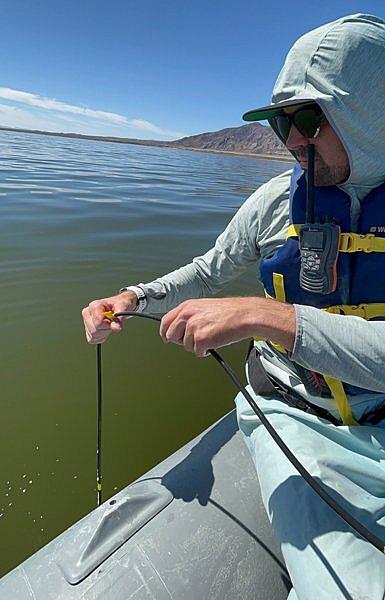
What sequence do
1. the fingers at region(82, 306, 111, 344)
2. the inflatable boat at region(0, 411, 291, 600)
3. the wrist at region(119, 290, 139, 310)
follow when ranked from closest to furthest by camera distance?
the inflatable boat at region(0, 411, 291, 600) → the fingers at region(82, 306, 111, 344) → the wrist at region(119, 290, 139, 310)

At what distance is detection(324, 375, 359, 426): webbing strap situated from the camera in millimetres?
1255

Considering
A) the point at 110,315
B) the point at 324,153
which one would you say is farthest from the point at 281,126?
the point at 110,315

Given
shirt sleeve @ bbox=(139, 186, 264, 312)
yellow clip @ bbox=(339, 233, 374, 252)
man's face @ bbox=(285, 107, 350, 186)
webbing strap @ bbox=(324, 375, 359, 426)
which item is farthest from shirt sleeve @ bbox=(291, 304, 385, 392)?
shirt sleeve @ bbox=(139, 186, 264, 312)

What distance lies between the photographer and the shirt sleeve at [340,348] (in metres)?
0.98

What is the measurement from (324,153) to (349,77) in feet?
0.76

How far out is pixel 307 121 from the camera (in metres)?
1.16

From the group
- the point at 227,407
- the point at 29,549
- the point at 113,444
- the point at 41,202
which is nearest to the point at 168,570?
the point at 29,549

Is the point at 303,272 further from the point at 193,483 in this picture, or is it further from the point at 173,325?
the point at 193,483

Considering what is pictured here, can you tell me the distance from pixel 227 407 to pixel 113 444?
97cm

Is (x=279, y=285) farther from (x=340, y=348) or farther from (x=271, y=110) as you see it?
(x=271, y=110)

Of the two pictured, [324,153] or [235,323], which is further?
[324,153]

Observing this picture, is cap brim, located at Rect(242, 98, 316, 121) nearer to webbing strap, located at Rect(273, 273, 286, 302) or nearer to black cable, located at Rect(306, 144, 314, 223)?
black cable, located at Rect(306, 144, 314, 223)

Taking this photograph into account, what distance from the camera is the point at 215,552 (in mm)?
1213

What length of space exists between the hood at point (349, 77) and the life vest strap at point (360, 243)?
0.87ft
